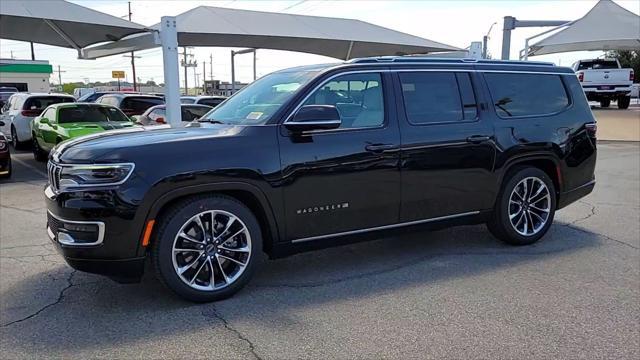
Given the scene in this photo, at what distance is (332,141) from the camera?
4.32 metres

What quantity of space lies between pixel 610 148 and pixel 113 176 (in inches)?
591

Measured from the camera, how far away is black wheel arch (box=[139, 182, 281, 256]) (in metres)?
3.76

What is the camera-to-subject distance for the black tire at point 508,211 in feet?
17.6

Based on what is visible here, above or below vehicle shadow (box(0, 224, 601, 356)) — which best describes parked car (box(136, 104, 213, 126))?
above

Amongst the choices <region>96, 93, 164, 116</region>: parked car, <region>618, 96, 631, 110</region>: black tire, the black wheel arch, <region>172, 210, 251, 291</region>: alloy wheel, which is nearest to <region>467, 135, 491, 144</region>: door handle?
the black wheel arch

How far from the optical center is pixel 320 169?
4254 mm

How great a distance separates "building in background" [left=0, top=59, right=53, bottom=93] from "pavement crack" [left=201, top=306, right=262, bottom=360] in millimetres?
36730

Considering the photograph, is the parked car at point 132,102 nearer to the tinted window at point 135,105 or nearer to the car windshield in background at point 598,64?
the tinted window at point 135,105

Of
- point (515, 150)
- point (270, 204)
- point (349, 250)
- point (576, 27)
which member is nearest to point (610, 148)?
point (576, 27)

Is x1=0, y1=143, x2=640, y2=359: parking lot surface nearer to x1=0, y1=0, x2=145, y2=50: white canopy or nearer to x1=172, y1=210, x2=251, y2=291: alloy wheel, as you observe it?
x1=172, y1=210, x2=251, y2=291: alloy wheel

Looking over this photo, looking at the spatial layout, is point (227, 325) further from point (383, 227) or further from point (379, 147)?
point (379, 147)

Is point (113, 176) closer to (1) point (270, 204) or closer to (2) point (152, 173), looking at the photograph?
(2) point (152, 173)

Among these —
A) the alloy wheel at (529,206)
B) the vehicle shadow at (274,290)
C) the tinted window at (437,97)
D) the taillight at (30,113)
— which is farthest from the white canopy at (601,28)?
the taillight at (30,113)

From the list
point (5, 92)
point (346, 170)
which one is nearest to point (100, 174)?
point (346, 170)
